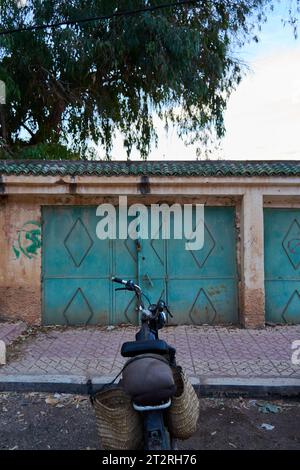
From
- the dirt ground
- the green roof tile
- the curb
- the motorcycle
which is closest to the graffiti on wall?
the green roof tile

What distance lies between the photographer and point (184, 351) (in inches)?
223

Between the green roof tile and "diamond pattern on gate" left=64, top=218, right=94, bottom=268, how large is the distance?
1.21 metres

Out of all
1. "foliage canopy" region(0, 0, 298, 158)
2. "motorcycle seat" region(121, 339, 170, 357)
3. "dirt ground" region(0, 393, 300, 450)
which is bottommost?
"dirt ground" region(0, 393, 300, 450)

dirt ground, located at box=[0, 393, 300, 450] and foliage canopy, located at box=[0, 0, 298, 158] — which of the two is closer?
dirt ground, located at box=[0, 393, 300, 450]

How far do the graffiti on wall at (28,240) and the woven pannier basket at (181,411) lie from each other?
5305mm

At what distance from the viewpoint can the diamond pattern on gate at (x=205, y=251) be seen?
7383 millimetres

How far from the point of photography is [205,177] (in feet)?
22.1

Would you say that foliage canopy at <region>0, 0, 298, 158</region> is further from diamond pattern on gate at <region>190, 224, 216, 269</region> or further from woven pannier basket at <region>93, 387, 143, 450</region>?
Result: woven pannier basket at <region>93, 387, 143, 450</region>

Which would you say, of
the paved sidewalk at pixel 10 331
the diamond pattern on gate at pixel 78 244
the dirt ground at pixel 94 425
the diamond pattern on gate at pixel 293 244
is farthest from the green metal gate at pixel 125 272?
the dirt ground at pixel 94 425

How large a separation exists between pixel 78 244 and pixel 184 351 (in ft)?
9.68

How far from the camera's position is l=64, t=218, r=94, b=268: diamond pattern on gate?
24.0 ft

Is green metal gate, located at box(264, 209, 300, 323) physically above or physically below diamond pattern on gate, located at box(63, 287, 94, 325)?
above

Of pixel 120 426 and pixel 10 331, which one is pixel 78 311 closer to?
pixel 10 331

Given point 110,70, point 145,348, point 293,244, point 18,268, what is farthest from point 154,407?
point 110,70
